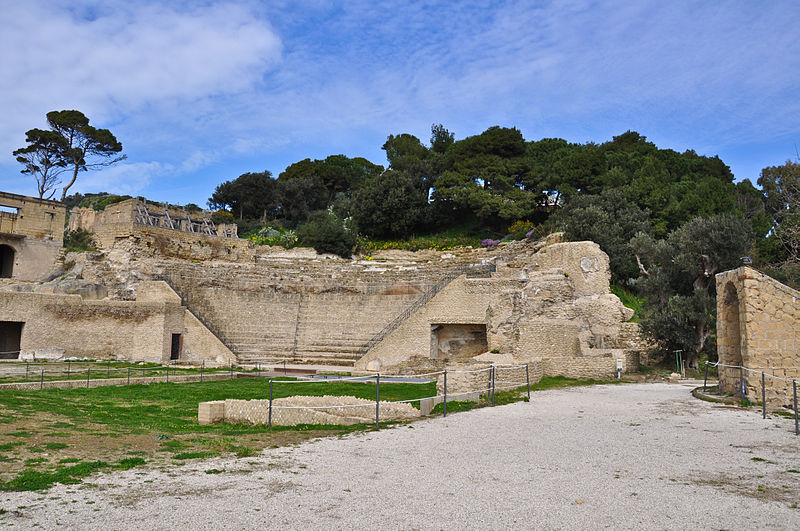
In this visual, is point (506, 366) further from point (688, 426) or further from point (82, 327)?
point (82, 327)

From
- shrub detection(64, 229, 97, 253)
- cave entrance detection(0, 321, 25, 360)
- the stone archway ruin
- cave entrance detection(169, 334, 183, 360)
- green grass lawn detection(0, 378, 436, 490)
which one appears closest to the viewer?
green grass lawn detection(0, 378, 436, 490)

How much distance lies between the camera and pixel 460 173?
133 feet

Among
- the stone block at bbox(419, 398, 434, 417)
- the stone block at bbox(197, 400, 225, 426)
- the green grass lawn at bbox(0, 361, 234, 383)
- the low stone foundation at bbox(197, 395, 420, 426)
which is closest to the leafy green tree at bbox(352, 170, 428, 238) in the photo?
the green grass lawn at bbox(0, 361, 234, 383)

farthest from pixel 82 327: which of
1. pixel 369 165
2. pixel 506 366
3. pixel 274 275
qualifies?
pixel 369 165

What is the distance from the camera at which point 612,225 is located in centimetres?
2955

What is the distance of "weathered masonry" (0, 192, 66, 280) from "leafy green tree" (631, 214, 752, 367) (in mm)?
29939

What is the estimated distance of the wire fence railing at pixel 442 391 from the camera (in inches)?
376

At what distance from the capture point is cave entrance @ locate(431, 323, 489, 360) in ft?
86.7

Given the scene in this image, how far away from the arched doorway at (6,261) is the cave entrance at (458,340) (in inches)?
925

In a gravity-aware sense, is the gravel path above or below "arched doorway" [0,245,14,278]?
below

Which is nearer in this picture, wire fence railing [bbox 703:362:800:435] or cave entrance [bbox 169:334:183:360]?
wire fence railing [bbox 703:362:800:435]

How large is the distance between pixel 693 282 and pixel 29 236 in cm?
3271

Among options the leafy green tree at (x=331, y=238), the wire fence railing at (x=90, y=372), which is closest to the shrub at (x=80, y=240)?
the wire fence railing at (x=90, y=372)

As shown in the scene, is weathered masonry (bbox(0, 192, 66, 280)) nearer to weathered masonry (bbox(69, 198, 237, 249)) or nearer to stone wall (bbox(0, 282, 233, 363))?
weathered masonry (bbox(69, 198, 237, 249))
